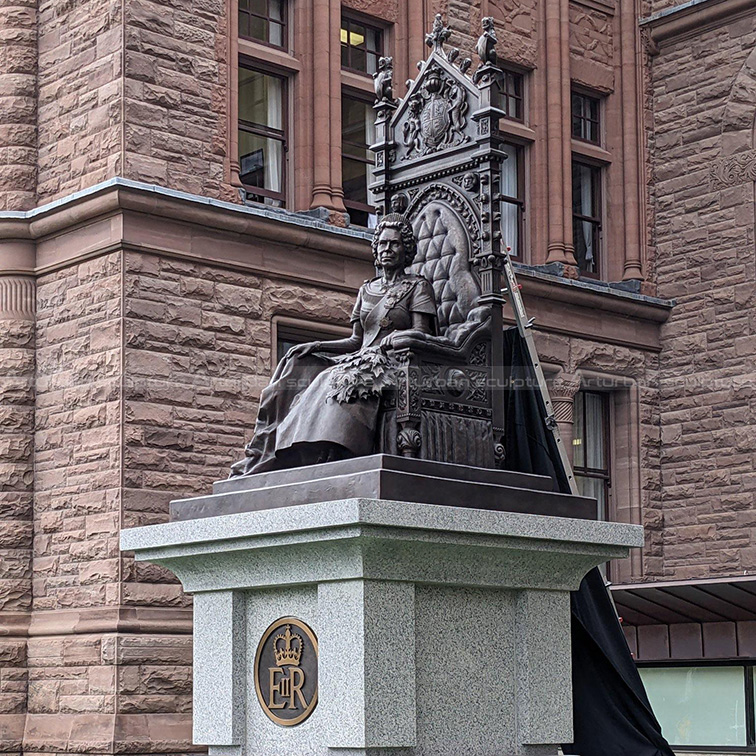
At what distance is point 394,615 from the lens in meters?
7.16

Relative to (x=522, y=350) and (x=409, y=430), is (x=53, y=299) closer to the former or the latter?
(x=522, y=350)

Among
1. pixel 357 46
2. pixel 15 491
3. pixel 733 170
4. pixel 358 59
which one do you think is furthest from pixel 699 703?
pixel 357 46

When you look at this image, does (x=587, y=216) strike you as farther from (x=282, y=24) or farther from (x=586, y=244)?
(x=282, y=24)

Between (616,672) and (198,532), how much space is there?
2.73 m

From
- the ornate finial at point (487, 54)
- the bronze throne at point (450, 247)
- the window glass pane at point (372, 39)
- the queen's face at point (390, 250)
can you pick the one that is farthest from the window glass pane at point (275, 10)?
the queen's face at point (390, 250)

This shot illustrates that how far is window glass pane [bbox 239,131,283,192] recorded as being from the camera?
1769 centimetres

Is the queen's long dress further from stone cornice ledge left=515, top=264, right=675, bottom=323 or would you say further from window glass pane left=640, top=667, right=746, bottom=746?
stone cornice ledge left=515, top=264, right=675, bottom=323

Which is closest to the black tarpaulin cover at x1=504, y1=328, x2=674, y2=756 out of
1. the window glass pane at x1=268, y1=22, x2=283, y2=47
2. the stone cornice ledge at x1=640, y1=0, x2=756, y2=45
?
the window glass pane at x1=268, y1=22, x2=283, y2=47

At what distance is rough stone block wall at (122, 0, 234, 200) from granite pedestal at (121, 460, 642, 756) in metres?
8.84

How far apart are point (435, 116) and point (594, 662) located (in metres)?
3.32

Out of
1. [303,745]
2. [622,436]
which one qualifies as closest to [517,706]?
[303,745]

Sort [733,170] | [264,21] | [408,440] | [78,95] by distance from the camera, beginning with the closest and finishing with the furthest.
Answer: [408,440] → [78,95] → [264,21] → [733,170]

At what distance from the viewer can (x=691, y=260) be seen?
21359 millimetres

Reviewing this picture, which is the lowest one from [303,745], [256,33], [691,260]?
[303,745]
